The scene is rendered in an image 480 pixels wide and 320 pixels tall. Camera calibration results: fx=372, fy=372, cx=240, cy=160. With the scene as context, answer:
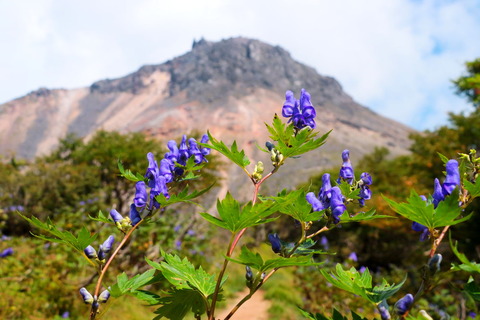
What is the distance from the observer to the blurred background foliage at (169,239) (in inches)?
245

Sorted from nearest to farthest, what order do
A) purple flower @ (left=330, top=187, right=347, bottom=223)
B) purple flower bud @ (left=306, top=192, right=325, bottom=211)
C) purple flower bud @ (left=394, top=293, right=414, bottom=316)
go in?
purple flower bud @ (left=394, top=293, right=414, bottom=316), purple flower @ (left=330, top=187, right=347, bottom=223), purple flower bud @ (left=306, top=192, right=325, bottom=211)

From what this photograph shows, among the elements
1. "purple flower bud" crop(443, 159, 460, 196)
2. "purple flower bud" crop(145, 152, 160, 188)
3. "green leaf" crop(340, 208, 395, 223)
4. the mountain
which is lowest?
"green leaf" crop(340, 208, 395, 223)

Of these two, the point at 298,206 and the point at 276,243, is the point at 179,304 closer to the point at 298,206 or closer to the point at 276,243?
the point at 276,243

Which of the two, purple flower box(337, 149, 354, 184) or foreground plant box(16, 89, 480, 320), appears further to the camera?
purple flower box(337, 149, 354, 184)

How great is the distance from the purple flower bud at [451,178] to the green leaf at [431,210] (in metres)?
0.19

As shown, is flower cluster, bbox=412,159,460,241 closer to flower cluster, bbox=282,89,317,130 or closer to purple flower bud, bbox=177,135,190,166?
flower cluster, bbox=282,89,317,130

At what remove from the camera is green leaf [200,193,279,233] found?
3.45 feet

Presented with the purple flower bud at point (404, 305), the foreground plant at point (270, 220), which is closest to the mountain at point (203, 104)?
the foreground plant at point (270, 220)

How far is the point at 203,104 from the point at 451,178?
104 meters

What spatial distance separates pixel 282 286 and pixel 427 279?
11.4m

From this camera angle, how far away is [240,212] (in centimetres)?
108

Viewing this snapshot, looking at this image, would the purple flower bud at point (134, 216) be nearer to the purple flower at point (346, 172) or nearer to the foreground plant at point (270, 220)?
the foreground plant at point (270, 220)

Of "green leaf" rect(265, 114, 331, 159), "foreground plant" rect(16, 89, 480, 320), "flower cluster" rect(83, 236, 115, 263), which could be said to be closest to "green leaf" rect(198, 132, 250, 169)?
"foreground plant" rect(16, 89, 480, 320)

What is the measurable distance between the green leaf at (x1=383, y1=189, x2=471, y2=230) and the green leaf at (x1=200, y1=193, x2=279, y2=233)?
33 cm
